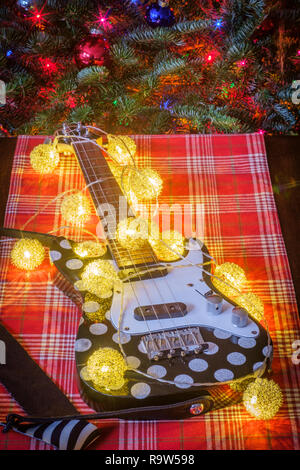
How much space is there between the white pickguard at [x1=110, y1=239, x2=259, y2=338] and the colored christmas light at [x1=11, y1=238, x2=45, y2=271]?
0.75 ft

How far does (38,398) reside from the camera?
2.93ft

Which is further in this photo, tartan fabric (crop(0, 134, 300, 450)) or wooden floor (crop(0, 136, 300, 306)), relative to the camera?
wooden floor (crop(0, 136, 300, 306))

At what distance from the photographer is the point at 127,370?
84cm

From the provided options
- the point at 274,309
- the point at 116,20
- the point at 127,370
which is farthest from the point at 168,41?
the point at 127,370

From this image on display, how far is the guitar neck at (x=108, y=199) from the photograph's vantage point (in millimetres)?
1023

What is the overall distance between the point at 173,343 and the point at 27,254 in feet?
1.27

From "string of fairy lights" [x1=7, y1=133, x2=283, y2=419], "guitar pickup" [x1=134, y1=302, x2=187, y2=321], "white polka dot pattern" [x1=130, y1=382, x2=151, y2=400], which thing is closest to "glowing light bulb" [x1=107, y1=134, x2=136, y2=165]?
"string of fairy lights" [x1=7, y1=133, x2=283, y2=419]

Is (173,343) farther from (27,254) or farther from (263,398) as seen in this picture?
(27,254)

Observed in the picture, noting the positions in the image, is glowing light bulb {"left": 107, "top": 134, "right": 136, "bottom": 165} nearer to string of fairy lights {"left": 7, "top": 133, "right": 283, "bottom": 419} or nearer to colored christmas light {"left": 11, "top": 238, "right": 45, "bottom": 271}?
string of fairy lights {"left": 7, "top": 133, "right": 283, "bottom": 419}

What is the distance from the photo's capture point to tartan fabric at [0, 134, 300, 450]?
0.86 meters

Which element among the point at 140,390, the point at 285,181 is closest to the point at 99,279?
the point at 140,390

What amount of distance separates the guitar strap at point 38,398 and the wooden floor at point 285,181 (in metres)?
0.36

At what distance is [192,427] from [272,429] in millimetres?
132
